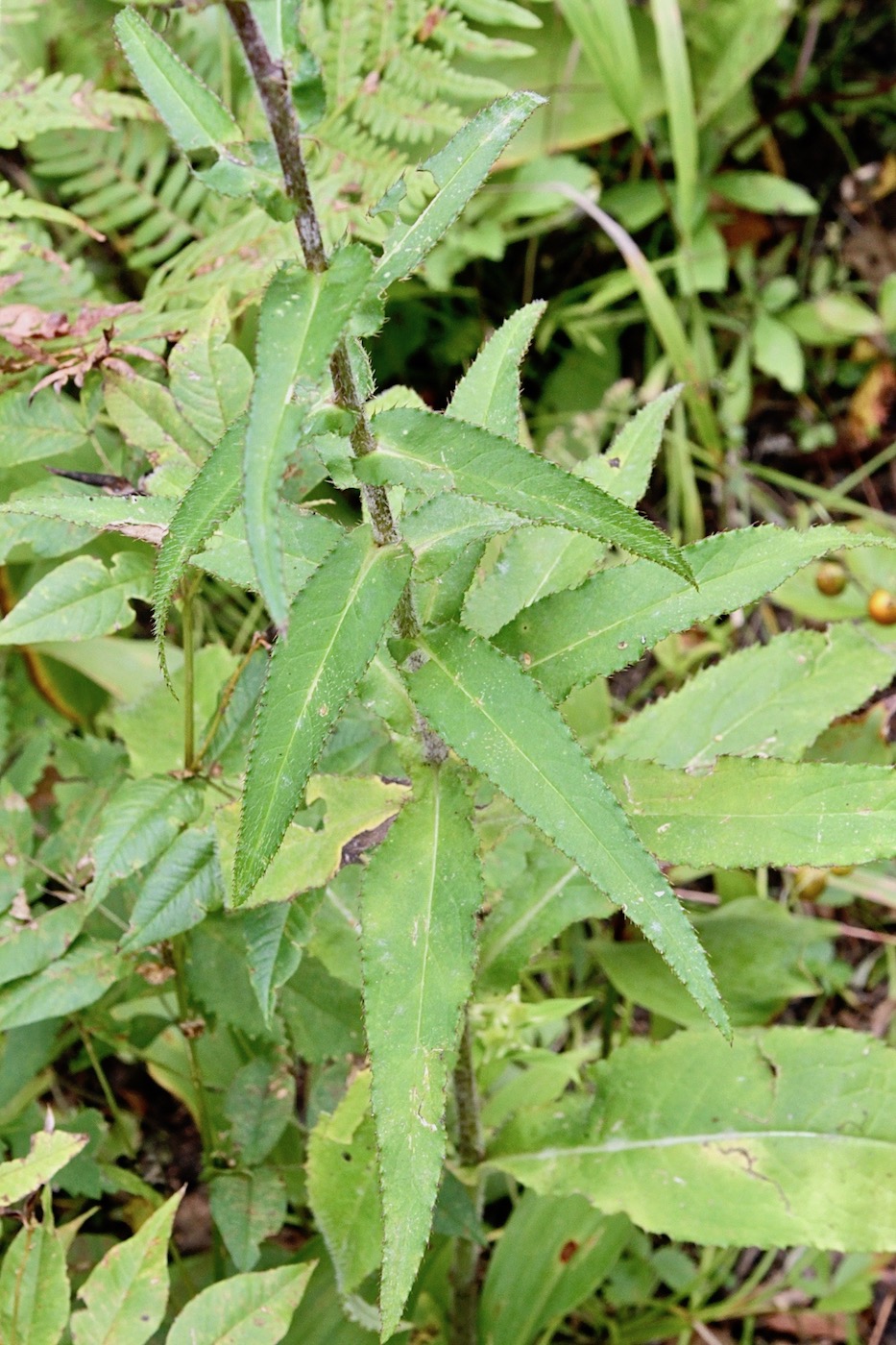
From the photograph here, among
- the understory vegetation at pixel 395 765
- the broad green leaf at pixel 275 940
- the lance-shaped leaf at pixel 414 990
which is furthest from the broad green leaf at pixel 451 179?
the broad green leaf at pixel 275 940

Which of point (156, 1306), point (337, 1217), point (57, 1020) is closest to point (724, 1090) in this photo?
point (337, 1217)

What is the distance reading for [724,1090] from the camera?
141cm

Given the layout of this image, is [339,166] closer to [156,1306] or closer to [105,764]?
[105,764]

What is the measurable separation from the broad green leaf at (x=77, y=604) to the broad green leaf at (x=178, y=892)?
256 mm

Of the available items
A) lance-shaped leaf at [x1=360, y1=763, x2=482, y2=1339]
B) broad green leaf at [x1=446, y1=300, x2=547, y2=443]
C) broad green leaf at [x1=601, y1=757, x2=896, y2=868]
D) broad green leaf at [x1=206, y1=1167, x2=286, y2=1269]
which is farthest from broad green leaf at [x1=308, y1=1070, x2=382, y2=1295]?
broad green leaf at [x1=446, y1=300, x2=547, y2=443]

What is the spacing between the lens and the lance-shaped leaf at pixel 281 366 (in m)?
0.64

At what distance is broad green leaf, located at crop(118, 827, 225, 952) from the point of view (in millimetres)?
1213

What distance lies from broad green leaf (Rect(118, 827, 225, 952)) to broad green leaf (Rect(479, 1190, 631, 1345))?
2.66 feet

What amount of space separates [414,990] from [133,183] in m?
1.96

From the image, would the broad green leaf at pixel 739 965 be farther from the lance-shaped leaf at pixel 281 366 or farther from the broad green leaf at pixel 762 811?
the lance-shaped leaf at pixel 281 366

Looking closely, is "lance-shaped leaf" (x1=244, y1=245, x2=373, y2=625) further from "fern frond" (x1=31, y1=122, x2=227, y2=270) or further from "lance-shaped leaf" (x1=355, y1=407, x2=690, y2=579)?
"fern frond" (x1=31, y1=122, x2=227, y2=270)

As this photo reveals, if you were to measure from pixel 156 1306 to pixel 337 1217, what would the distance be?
0.22 metres

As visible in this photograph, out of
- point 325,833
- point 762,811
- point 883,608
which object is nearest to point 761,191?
point 883,608

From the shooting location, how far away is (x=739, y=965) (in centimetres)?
173
